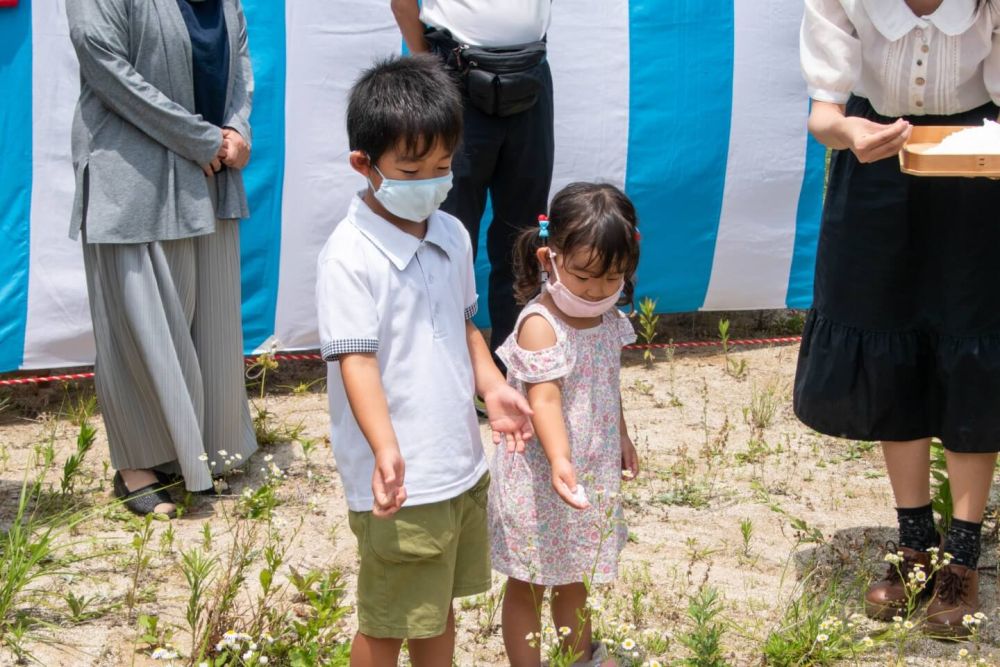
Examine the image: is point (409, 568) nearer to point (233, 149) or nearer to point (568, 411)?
point (568, 411)

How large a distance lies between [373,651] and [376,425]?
53 cm

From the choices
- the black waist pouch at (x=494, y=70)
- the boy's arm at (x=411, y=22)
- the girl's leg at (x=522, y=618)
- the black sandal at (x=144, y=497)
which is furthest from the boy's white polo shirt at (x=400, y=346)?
the boy's arm at (x=411, y=22)

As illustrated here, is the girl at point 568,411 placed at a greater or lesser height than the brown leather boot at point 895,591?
greater

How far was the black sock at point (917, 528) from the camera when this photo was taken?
3.24 metres

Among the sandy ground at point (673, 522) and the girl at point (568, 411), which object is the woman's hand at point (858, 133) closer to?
the girl at point (568, 411)

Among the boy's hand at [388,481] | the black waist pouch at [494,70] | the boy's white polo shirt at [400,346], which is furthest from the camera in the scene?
the black waist pouch at [494,70]

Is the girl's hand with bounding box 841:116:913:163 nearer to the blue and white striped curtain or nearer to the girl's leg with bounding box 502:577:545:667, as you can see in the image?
the girl's leg with bounding box 502:577:545:667

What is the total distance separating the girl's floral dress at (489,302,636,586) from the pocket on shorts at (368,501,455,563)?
0.29 m

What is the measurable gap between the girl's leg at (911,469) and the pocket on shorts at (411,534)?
140 cm

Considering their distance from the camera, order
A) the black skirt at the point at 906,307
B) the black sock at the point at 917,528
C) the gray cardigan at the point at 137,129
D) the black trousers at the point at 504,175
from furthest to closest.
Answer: the black trousers at the point at 504,175 < the gray cardigan at the point at 137,129 < the black sock at the point at 917,528 < the black skirt at the point at 906,307

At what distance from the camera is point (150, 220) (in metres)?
3.73

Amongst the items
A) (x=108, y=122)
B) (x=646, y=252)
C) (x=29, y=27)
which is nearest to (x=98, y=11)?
(x=108, y=122)

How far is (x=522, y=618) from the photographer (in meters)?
2.72

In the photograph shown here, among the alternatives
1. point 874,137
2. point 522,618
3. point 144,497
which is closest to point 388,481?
point 522,618
